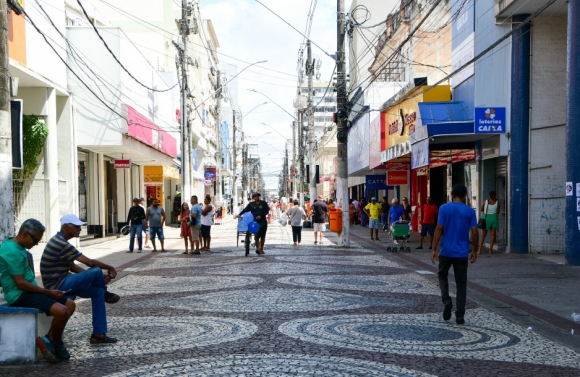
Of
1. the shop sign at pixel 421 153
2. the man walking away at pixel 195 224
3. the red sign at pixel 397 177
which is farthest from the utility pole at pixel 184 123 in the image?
the shop sign at pixel 421 153

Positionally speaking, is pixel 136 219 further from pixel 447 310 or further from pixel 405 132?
pixel 447 310

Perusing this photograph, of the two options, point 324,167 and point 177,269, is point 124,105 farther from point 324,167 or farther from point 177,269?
point 324,167

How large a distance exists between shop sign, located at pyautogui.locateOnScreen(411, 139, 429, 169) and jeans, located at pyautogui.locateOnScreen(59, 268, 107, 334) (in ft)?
43.9

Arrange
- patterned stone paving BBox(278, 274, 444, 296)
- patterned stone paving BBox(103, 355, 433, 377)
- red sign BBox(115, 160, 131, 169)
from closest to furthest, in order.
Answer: patterned stone paving BBox(103, 355, 433, 377) < patterned stone paving BBox(278, 274, 444, 296) < red sign BBox(115, 160, 131, 169)

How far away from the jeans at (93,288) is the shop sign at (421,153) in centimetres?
1337

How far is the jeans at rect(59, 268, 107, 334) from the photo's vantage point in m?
6.64

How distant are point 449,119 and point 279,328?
13998 millimetres

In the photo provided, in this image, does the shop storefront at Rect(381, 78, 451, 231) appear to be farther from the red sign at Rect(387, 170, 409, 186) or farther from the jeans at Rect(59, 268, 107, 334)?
the jeans at Rect(59, 268, 107, 334)

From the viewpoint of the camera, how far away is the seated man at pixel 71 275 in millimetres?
6637

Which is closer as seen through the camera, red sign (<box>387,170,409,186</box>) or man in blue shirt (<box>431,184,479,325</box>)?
man in blue shirt (<box>431,184,479,325</box>)

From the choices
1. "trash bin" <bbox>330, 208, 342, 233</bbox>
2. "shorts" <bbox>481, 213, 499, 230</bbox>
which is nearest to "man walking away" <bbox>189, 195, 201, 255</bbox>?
"trash bin" <bbox>330, 208, 342, 233</bbox>

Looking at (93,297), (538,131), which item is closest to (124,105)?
(538,131)

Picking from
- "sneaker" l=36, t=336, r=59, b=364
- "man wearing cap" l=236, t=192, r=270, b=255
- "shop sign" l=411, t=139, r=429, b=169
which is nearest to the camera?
"sneaker" l=36, t=336, r=59, b=364

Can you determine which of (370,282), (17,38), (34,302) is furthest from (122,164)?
(34,302)
